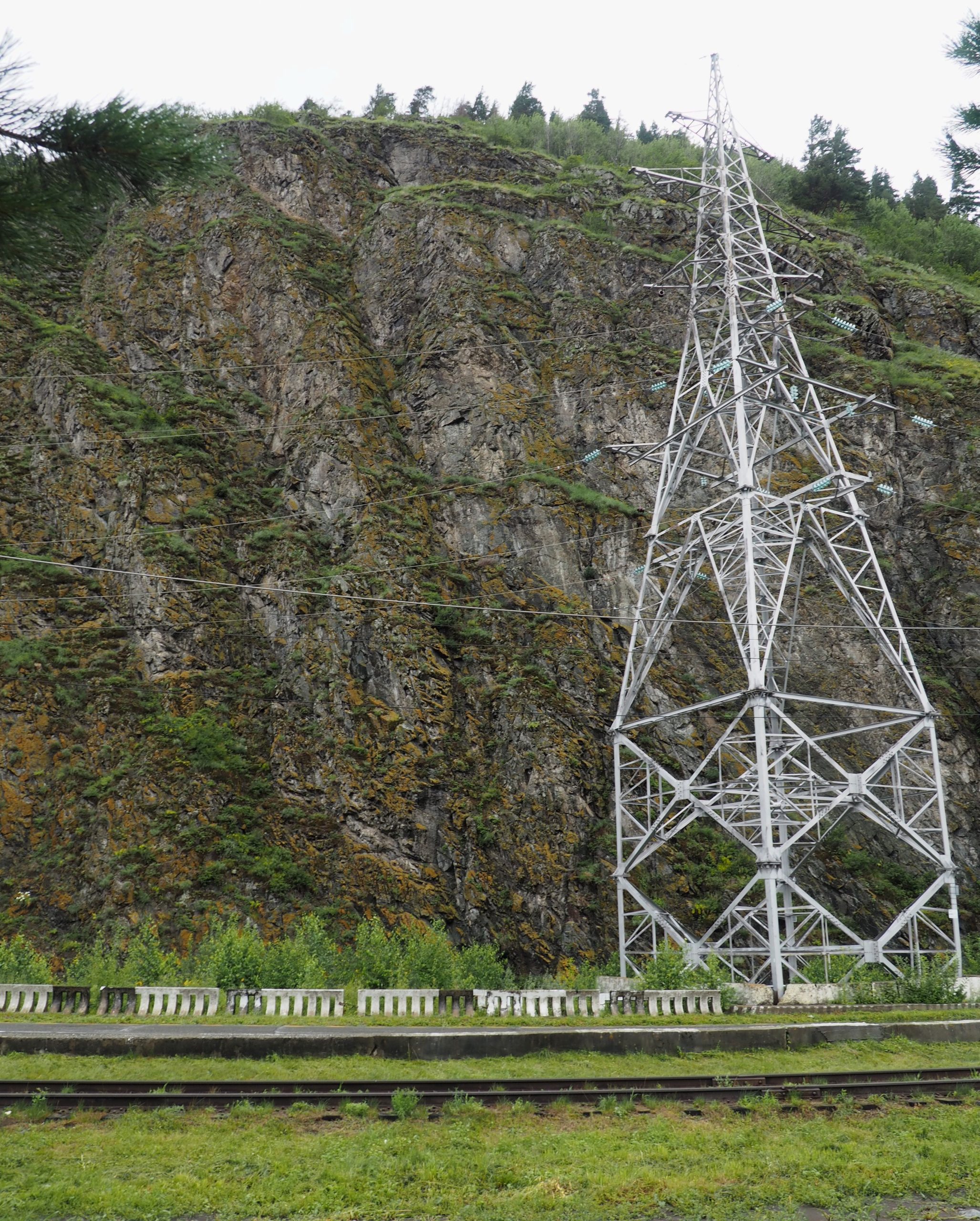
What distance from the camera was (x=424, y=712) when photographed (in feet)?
83.0

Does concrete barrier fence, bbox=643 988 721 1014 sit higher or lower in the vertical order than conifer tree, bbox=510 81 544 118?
lower

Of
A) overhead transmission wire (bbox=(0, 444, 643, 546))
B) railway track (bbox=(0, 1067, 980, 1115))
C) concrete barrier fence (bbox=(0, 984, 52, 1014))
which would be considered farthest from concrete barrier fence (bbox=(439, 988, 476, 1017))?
overhead transmission wire (bbox=(0, 444, 643, 546))

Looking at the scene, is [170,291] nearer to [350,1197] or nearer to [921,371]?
[921,371]

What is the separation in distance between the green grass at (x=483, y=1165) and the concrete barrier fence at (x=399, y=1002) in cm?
537

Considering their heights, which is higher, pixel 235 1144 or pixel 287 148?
pixel 287 148

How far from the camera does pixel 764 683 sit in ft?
Answer: 62.5

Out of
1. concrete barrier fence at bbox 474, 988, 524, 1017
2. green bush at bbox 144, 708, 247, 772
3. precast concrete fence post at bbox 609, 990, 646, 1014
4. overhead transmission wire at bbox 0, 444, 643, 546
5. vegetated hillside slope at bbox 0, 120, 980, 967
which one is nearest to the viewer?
concrete barrier fence at bbox 474, 988, 524, 1017

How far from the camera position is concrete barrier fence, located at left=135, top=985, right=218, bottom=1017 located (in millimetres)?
15133

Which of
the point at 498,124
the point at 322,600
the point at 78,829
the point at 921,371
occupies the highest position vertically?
the point at 498,124

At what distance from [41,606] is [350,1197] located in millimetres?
22836

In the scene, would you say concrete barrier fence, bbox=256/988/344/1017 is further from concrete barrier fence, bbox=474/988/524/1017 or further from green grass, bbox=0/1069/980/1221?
green grass, bbox=0/1069/980/1221

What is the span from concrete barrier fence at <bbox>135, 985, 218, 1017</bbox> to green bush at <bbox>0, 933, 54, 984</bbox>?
10.5ft

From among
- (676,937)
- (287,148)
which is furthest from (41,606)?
(287,148)

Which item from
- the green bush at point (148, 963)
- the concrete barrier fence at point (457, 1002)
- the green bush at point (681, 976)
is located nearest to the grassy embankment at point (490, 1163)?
the concrete barrier fence at point (457, 1002)
